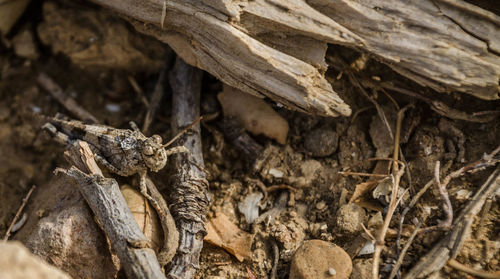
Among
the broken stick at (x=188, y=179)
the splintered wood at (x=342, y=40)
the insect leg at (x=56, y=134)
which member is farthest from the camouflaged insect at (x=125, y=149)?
the splintered wood at (x=342, y=40)

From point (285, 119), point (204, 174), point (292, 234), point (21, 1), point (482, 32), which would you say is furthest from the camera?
point (21, 1)

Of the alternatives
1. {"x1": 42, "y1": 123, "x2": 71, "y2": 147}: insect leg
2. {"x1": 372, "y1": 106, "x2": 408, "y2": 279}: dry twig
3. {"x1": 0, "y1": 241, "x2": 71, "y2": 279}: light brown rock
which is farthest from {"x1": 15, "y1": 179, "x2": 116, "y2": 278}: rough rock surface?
{"x1": 372, "y1": 106, "x2": 408, "y2": 279}: dry twig

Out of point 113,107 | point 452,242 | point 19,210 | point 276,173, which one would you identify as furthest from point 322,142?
point 19,210

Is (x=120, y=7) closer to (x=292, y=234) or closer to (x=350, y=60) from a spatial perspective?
(x=350, y=60)

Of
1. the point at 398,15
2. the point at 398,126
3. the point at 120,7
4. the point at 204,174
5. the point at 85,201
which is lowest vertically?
the point at 85,201

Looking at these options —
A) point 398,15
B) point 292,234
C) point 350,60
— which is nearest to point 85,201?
point 292,234

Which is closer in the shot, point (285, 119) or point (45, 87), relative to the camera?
point (285, 119)
